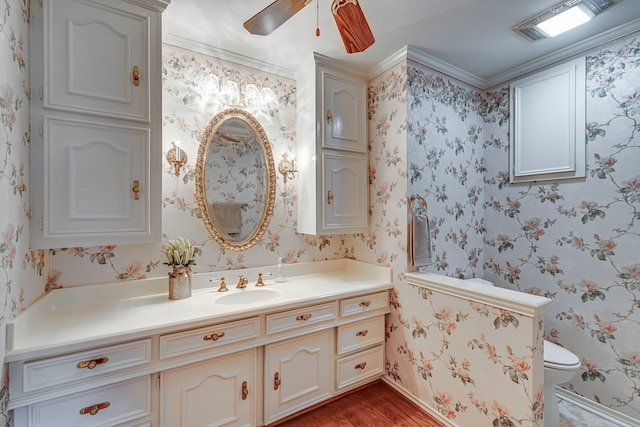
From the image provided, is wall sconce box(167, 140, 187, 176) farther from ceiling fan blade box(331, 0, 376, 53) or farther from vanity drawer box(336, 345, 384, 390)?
vanity drawer box(336, 345, 384, 390)

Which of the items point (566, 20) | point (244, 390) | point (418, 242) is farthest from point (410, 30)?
point (244, 390)

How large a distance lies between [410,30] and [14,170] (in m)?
2.12

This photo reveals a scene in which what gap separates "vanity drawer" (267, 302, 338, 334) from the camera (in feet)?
5.32

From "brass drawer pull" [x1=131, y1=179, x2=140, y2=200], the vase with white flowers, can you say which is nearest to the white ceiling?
"brass drawer pull" [x1=131, y1=179, x2=140, y2=200]

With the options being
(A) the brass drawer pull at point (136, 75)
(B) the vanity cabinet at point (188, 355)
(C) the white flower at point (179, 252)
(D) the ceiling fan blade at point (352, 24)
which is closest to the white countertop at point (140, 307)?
(B) the vanity cabinet at point (188, 355)

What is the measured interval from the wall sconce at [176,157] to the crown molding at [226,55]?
0.65 m

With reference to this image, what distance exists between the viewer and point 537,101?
214 cm

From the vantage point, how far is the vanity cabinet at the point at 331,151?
2092 millimetres

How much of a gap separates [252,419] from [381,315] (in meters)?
1.07

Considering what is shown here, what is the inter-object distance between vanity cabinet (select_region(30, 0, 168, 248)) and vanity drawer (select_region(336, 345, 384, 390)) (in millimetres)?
1448

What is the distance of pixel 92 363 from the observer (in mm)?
1176

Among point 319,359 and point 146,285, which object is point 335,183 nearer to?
point 319,359

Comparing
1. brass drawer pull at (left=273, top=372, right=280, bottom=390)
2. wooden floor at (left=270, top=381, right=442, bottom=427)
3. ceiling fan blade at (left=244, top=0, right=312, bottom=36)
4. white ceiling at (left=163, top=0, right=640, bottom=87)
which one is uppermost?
white ceiling at (left=163, top=0, right=640, bottom=87)

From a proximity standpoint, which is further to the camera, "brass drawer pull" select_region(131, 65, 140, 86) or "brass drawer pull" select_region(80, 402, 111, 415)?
"brass drawer pull" select_region(131, 65, 140, 86)
